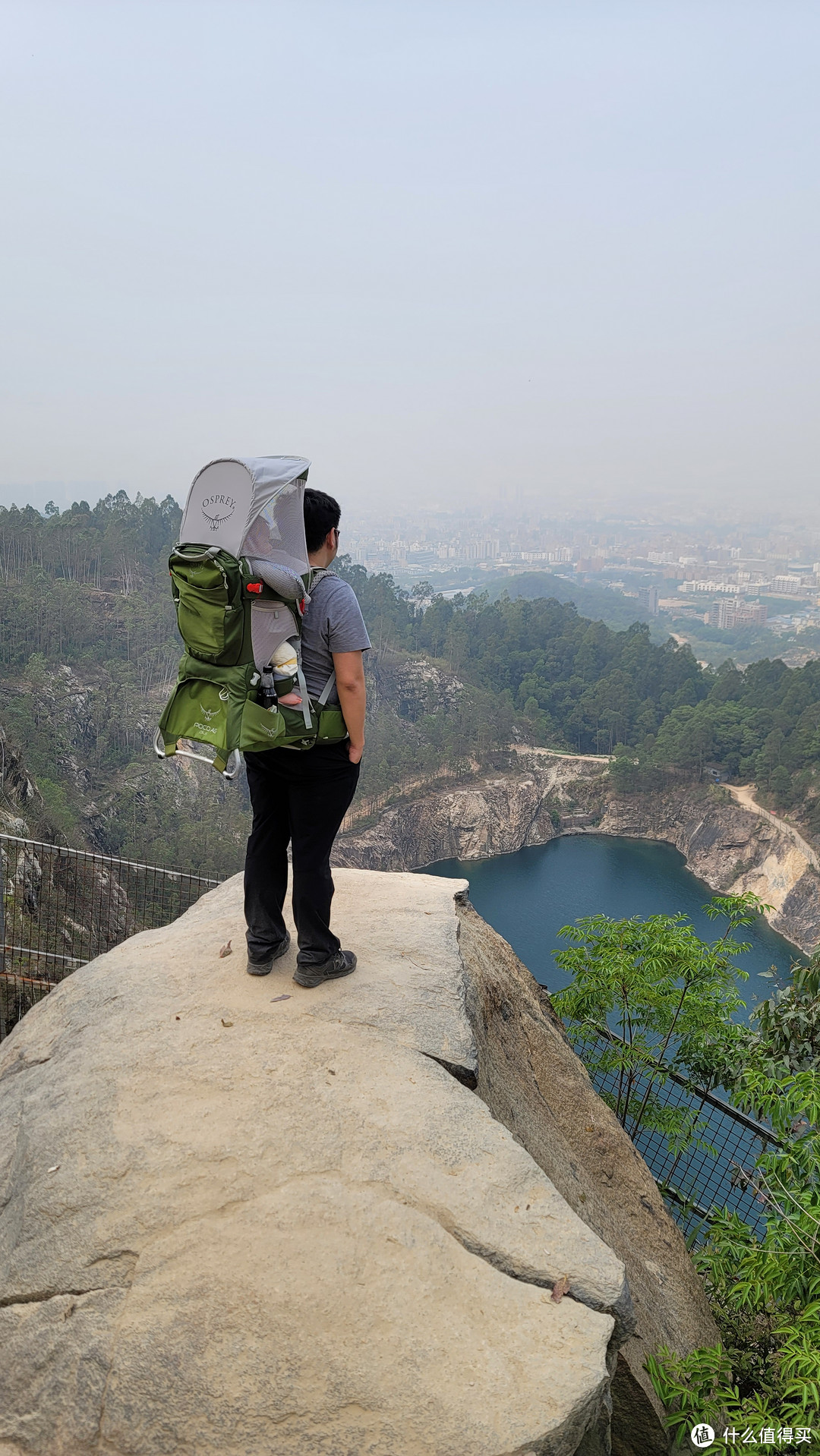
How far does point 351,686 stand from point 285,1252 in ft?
4.84

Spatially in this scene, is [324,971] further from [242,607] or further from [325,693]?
[242,607]

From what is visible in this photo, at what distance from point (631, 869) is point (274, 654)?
136 ft

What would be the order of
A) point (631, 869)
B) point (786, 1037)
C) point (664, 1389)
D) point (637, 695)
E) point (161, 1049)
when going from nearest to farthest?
1. point (664, 1389)
2. point (161, 1049)
3. point (786, 1037)
4. point (631, 869)
5. point (637, 695)

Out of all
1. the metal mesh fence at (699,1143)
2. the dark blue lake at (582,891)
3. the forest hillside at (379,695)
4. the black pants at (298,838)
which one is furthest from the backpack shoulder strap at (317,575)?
the dark blue lake at (582,891)

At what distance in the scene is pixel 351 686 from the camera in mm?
2656

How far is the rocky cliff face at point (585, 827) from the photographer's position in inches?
1497

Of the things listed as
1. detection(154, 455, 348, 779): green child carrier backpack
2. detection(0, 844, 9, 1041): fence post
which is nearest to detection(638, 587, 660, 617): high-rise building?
detection(0, 844, 9, 1041): fence post

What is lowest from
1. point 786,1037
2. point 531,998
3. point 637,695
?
point 637,695

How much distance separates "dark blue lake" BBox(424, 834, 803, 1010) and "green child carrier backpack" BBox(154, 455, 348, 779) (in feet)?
92.9

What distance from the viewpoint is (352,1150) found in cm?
225

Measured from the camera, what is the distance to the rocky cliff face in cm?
3803

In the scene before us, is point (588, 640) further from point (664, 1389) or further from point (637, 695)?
point (664, 1389)

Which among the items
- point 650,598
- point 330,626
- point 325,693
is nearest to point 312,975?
point 325,693

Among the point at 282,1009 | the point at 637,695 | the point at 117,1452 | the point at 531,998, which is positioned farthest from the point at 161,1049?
the point at 637,695
